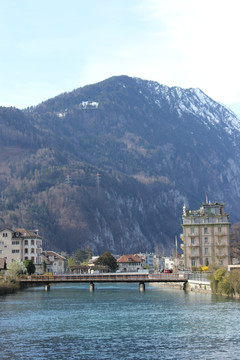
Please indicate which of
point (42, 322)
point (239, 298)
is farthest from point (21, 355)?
point (239, 298)

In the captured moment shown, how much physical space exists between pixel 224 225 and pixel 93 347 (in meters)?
121

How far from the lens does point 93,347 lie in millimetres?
60906

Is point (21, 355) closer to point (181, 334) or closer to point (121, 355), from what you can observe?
point (121, 355)

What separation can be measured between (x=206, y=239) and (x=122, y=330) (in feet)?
352

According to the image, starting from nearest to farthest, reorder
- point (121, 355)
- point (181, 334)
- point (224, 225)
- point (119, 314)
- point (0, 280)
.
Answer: point (121, 355)
point (181, 334)
point (119, 314)
point (0, 280)
point (224, 225)

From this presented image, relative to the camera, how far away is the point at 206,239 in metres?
178

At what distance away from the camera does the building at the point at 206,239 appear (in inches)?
6964

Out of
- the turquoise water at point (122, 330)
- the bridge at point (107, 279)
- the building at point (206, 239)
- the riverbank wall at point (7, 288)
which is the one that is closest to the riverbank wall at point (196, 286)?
the bridge at point (107, 279)

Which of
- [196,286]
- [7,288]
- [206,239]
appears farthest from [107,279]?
[206,239]

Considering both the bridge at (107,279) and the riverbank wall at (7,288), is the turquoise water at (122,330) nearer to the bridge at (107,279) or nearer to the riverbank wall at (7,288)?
the riverbank wall at (7,288)

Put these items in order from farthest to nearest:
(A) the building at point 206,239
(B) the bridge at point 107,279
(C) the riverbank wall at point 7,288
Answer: (A) the building at point 206,239 → (B) the bridge at point 107,279 → (C) the riverbank wall at point 7,288

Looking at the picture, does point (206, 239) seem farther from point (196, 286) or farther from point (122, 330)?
point (122, 330)

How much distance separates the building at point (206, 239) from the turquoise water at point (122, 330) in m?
66.9

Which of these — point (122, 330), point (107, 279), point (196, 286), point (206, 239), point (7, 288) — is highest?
point (206, 239)
